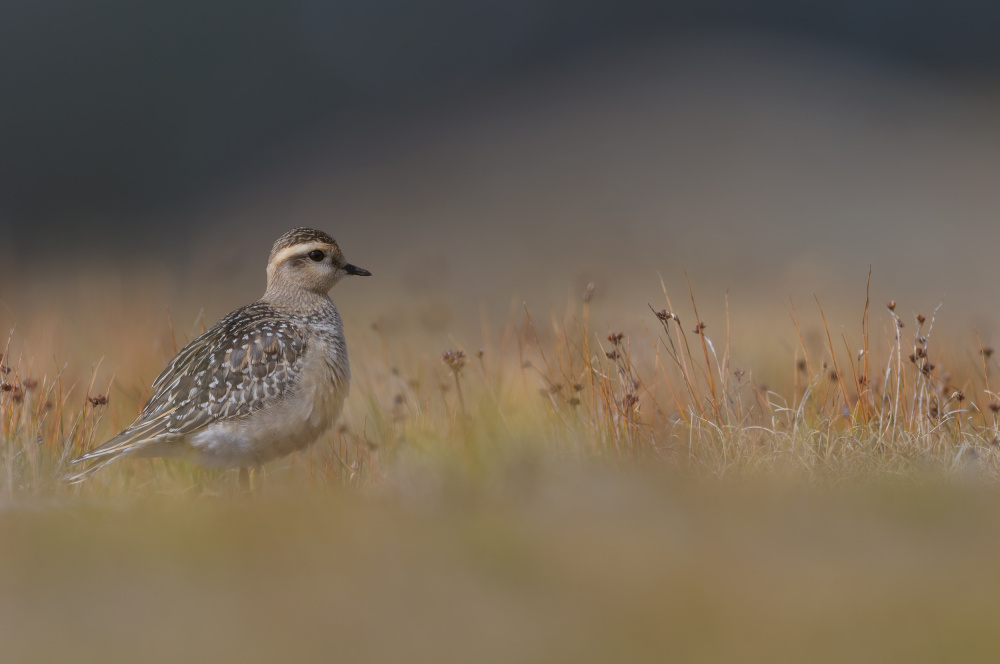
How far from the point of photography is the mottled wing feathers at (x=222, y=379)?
5.80 metres

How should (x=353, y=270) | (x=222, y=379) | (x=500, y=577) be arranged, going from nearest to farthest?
(x=500, y=577), (x=222, y=379), (x=353, y=270)

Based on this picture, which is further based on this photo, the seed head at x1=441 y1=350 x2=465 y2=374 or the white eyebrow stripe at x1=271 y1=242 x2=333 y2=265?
the white eyebrow stripe at x1=271 y1=242 x2=333 y2=265

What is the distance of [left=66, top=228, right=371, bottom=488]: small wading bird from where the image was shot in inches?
228

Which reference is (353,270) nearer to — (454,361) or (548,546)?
(454,361)

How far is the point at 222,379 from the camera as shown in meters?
5.97

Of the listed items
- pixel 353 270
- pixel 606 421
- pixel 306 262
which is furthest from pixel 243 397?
pixel 606 421

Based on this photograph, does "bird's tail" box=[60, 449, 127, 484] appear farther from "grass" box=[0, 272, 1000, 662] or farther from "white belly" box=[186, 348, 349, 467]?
"white belly" box=[186, 348, 349, 467]

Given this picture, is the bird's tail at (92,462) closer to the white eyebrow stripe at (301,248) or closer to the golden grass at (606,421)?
the golden grass at (606,421)

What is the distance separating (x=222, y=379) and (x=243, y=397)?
0.64ft

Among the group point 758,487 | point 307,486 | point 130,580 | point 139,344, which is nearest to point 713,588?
point 758,487

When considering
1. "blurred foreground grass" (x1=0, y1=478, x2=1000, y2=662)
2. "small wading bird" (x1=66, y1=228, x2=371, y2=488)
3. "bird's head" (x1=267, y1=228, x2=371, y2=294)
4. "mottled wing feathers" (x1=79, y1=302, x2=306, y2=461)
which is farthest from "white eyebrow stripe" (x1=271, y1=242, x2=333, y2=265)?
"blurred foreground grass" (x1=0, y1=478, x2=1000, y2=662)

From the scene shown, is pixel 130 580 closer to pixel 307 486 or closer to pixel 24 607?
pixel 24 607

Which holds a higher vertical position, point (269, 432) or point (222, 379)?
point (222, 379)

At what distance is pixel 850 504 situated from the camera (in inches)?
139
